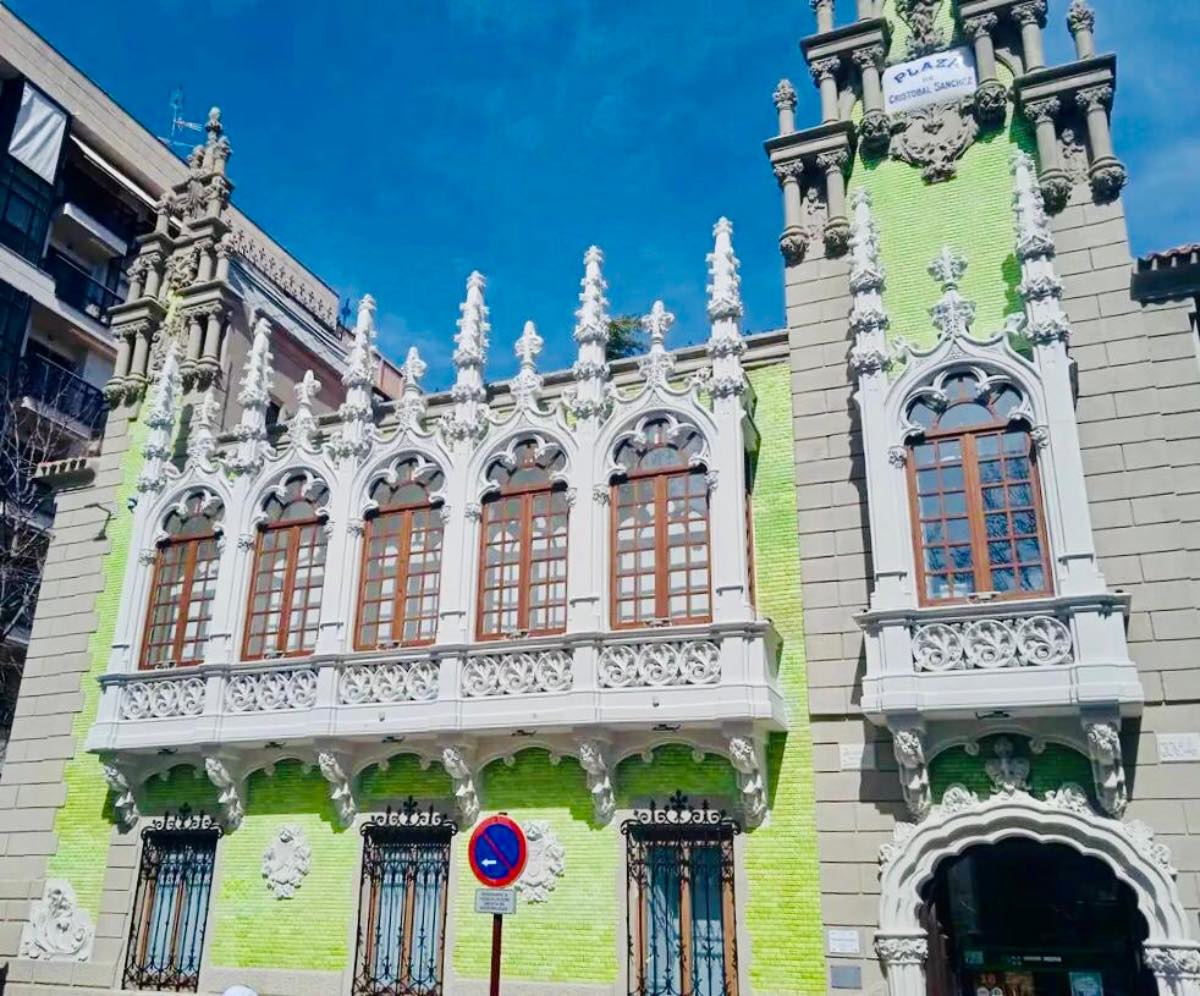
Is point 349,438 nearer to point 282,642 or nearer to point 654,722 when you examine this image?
point 282,642

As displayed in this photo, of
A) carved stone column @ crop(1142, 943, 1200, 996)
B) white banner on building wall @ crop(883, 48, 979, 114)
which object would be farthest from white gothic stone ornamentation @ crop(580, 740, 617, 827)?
white banner on building wall @ crop(883, 48, 979, 114)

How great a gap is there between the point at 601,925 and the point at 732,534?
5771 millimetres

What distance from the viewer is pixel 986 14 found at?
17281 mm

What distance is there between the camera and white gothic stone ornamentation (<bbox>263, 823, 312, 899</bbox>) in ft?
54.5

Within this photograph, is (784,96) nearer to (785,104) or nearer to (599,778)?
(785,104)

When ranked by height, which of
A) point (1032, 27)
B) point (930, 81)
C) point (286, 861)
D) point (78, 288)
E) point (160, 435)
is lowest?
point (286, 861)

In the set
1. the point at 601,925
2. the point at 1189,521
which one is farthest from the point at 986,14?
the point at 601,925

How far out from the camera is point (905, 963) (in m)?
13.0

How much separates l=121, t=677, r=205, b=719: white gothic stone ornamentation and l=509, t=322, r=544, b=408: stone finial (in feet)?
23.5

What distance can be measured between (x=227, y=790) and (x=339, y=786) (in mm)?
2175

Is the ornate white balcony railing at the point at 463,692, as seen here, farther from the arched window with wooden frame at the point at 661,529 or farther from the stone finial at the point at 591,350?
the stone finial at the point at 591,350

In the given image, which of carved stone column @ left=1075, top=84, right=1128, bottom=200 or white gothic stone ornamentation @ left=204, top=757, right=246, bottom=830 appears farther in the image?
white gothic stone ornamentation @ left=204, top=757, right=246, bottom=830

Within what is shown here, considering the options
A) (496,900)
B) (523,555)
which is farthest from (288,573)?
(496,900)

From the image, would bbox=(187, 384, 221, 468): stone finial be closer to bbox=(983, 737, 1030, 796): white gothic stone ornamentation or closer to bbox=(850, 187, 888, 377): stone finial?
bbox=(850, 187, 888, 377): stone finial
